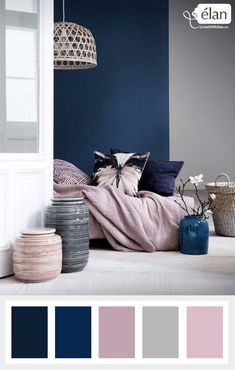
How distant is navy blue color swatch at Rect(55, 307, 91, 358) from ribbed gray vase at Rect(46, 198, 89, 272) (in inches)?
60.5

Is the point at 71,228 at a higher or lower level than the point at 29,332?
higher

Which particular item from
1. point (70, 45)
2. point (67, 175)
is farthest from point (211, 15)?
point (67, 175)

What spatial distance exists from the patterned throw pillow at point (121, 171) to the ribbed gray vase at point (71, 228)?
112 cm

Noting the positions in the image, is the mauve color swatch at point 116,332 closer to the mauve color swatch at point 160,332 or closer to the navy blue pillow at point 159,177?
the mauve color swatch at point 160,332

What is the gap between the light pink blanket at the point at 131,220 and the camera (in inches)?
170

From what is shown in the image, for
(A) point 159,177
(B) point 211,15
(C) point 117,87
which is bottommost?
(A) point 159,177

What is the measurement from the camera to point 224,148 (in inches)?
384

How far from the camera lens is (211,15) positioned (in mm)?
8211

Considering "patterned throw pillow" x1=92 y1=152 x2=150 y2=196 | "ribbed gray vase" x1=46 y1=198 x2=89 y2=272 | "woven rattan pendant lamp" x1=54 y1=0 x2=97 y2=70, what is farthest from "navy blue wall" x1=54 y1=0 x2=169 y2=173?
"ribbed gray vase" x1=46 y1=198 x2=89 y2=272

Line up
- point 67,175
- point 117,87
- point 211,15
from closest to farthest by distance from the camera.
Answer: point 67,175 → point 117,87 → point 211,15

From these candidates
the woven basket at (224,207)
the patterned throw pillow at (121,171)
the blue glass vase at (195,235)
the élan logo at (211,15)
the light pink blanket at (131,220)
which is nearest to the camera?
the blue glass vase at (195,235)

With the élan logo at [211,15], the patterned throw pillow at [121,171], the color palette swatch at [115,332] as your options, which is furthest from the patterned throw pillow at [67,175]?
the élan logo at [211,15]

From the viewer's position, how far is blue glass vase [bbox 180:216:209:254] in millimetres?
4203

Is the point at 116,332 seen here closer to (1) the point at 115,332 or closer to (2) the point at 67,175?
(1) the point at 115,332
